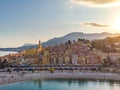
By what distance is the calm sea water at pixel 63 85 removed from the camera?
38.4 metres

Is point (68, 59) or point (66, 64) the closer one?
point (66, 64)

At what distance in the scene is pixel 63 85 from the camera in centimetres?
4094

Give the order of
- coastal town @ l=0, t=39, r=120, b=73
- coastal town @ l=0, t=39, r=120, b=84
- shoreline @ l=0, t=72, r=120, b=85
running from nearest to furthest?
1. shoreline @ l=0, t=72, r=120, b=85
2. coastal town @ l=0, t=39, r=120, b=84
3. coastal town @ l=0, t=39, r=120, b=73

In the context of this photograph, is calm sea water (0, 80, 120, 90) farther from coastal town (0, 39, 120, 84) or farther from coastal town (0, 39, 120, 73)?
coastal town (0, 39, 120, 73)

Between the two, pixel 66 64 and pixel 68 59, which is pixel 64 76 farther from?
pixel 68 59

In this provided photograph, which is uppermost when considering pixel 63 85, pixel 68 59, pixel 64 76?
pixel 68 59

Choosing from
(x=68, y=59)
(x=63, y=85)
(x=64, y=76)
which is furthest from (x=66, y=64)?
(x=63, y=85)

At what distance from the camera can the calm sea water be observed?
1512 inches

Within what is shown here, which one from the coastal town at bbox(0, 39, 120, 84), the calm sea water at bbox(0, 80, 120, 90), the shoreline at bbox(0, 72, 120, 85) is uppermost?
the coastal town at bbox(0, 39, 120, 84)

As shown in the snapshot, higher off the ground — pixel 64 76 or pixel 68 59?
pixel 68 59

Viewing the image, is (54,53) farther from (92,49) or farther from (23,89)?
(23,89)

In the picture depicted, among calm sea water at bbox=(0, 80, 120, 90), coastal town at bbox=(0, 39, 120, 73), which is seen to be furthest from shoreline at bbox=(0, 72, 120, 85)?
coastal town at bbox=(0, 39, 120, 73)

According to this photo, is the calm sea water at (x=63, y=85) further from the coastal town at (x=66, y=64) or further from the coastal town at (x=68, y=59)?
the coastal town at (x=68, y=59)

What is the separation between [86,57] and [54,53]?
893 cm
